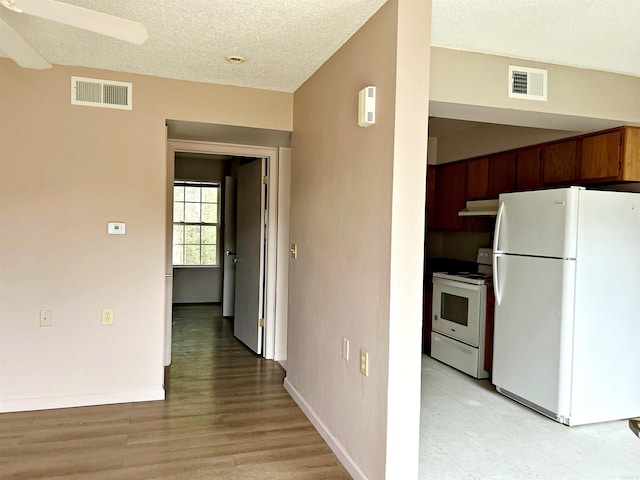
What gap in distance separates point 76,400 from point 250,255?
2193 mm

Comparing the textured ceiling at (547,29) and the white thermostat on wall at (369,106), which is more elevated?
the textured ceiling at (547,29)

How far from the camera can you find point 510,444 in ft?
9.98

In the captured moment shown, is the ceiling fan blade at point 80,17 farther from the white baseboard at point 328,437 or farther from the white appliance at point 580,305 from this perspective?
the white appliance at point 580,305

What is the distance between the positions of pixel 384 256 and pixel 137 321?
2.24 meters

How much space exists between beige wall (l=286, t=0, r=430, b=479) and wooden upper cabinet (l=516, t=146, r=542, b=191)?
2046 millimetres

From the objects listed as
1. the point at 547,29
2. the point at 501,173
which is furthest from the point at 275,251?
the point at 547,29

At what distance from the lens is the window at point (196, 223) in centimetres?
774

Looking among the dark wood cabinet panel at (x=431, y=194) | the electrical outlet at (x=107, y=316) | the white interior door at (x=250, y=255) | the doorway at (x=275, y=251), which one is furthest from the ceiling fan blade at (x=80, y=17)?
the dark wood cabinet panel at (x=431, y=194)

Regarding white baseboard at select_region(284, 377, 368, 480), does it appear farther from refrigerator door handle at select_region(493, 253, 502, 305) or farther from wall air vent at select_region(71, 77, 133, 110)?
wall air vent at select_region(71, 77, 133, 110)

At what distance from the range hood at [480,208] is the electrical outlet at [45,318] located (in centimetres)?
372

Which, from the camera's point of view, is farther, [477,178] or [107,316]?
[477,178]

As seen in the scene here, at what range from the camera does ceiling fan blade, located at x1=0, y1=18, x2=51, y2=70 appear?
2.25 meters

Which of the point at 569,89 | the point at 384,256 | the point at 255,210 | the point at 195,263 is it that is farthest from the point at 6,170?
the point at 195,263

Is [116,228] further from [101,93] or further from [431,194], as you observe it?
[431,194]
